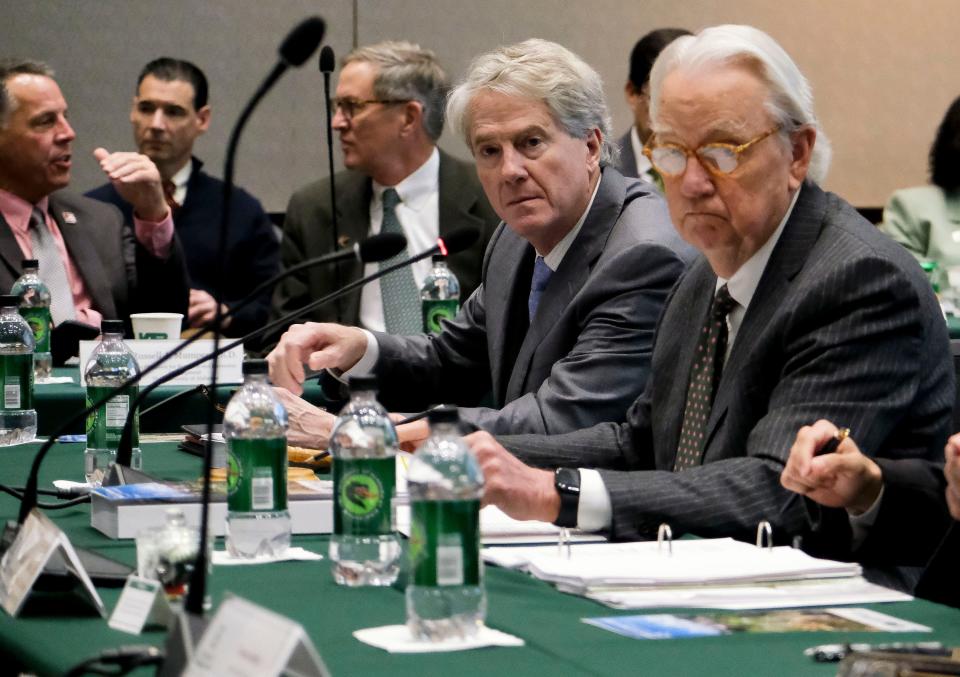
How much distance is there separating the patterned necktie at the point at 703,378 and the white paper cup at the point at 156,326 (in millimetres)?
1833

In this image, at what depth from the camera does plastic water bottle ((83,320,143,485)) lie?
2.53 metres

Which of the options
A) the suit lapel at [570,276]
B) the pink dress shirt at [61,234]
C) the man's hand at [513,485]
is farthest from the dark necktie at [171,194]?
the man's hand at [513,485]

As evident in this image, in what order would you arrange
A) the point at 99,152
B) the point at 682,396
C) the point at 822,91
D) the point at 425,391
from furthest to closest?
1. the point at 822,91
2. the point at 99,152
3. the point at 425,391
4. the point at 682,396

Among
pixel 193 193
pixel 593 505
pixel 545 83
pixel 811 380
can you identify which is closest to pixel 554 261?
pixel 545 83

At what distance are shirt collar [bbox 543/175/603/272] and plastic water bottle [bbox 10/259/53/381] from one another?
1.31 m

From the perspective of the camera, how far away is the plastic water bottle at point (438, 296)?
165 inches

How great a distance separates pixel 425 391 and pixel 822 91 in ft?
14.7

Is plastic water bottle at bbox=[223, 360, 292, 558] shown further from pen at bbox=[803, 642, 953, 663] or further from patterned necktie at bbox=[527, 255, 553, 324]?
patterned necktie at bbox=[527, 255, 553, 324]

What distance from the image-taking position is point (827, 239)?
2.18 m

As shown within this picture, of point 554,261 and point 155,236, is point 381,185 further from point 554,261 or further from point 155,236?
point 554,261

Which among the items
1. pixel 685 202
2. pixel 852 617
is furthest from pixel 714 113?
pixel 852 617

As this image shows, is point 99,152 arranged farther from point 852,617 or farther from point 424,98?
point 852,617

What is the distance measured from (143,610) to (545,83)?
1.75m

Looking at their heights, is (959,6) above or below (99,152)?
above
